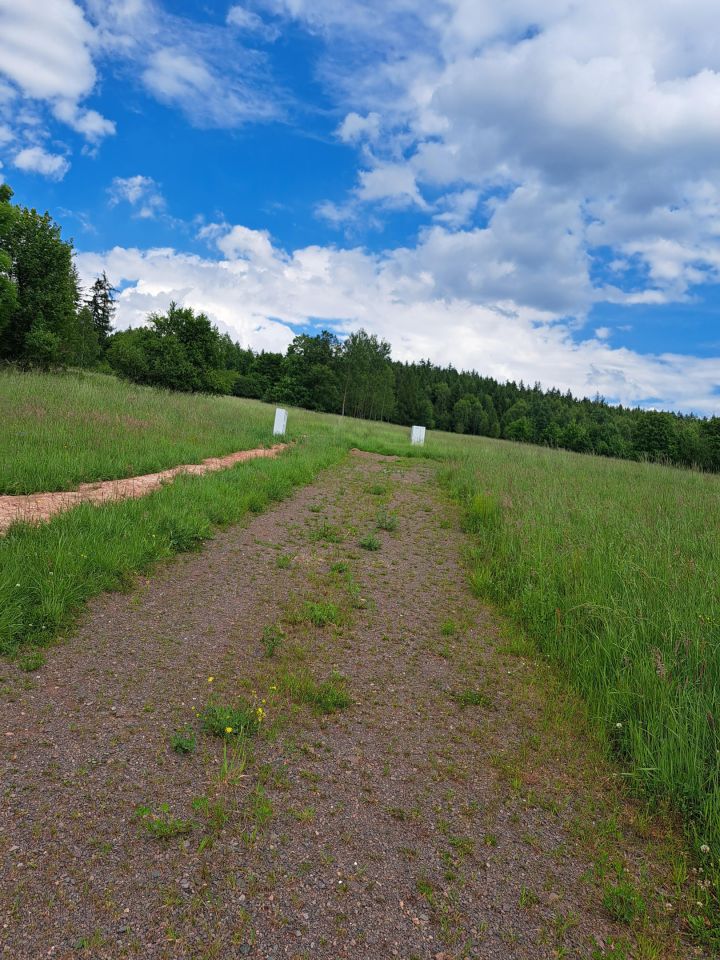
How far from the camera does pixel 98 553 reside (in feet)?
16.4

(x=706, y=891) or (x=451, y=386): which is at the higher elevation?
(x=451, y=386)

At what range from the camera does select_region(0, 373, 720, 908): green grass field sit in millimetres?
3377

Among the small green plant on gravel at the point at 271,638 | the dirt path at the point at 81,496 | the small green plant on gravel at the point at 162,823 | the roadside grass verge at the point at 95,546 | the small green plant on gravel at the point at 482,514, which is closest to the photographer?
the small green plant on gravel at the point at 162,823

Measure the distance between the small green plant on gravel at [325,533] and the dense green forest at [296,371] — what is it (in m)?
15.8

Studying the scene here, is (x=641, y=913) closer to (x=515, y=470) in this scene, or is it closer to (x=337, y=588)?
(x=337, y=588)

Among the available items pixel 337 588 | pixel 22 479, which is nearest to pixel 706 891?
pixel 337 588

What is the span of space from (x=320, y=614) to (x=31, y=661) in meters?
2.37

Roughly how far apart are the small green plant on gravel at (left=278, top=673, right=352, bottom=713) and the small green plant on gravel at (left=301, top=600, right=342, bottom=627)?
950 mm

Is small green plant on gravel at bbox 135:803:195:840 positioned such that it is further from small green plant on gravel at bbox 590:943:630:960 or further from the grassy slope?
the grassy slope

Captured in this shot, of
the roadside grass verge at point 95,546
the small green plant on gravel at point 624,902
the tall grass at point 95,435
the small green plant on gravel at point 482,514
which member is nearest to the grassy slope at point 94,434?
the tall grass at point 95,435

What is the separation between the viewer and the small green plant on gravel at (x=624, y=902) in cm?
225

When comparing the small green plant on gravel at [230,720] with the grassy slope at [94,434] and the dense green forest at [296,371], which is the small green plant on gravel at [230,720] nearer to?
the grassy slope at [94,434]

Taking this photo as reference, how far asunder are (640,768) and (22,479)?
8.16 m

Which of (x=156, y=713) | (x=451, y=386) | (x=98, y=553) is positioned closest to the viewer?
(x=156, y=713)
